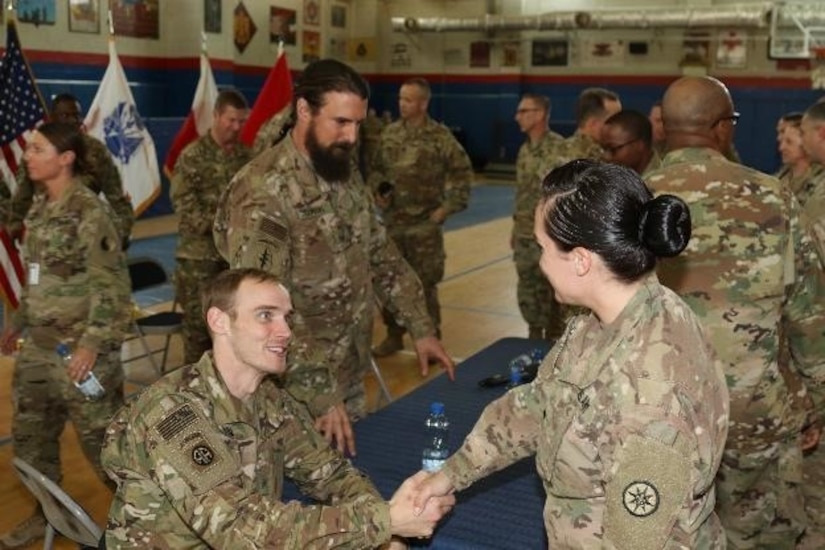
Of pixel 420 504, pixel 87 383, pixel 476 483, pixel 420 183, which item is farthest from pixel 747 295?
pixel 420 183

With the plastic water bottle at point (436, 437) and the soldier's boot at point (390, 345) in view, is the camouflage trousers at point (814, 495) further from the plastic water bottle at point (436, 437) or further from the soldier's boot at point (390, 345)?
the soldier's boot at point (390, 345)

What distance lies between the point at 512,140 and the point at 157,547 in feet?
61.2

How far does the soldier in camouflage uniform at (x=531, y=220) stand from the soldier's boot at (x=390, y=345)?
3.44 feet

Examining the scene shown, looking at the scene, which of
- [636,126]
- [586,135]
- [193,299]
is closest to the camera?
[636,126]

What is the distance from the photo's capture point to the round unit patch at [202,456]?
6.56 feet

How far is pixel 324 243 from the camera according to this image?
3150mm

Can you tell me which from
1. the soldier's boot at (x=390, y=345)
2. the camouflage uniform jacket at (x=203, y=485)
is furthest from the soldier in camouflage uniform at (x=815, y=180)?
the soldier's boot at (x=390, y=345)

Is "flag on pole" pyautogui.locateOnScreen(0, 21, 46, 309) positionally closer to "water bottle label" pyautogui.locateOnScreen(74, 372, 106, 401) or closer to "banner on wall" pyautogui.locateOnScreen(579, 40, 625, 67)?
"water bottle label" pyautogui.locateOnScreen(74, 372, 106, 401)

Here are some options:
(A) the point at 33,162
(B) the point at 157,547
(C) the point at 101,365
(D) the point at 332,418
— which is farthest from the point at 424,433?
(A) the point at 33,162

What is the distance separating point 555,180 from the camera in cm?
168

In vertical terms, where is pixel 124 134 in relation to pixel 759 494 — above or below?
above

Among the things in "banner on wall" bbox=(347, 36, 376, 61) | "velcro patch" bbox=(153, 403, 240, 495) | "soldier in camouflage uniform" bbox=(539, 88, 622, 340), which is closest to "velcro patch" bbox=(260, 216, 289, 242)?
"velcro patch" bbox=(153, 403, 240, 495)

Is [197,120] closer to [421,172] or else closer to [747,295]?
[421,172]

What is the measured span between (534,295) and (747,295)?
386 cm
